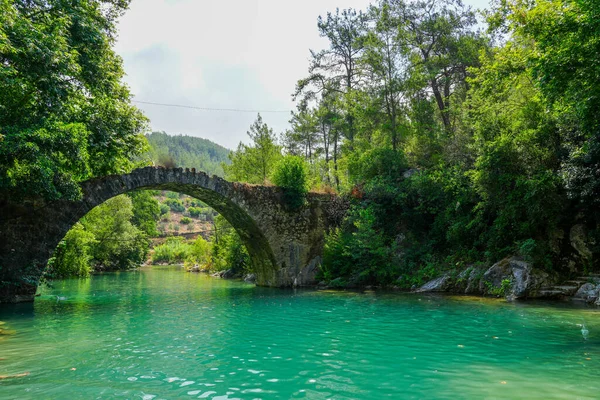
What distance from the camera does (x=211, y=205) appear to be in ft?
55.5

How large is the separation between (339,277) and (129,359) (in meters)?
11.7

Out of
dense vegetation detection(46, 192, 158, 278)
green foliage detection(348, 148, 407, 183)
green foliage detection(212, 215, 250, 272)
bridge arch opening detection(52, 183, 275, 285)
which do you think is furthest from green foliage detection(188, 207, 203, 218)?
green foliage detection(348, 148, 407, 183)

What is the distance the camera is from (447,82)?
70.8 feet

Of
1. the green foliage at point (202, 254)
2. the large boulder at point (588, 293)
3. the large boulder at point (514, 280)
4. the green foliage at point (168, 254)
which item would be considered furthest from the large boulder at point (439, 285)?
the green foliage at point (168, 254)

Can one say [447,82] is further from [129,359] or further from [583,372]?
[129,359]

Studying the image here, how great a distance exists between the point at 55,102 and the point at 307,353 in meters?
8.42

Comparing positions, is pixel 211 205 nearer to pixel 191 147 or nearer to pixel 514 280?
pixel 514 280

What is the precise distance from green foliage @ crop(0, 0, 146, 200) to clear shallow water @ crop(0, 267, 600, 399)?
327 centimetres

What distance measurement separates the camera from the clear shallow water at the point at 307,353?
13.6 feet

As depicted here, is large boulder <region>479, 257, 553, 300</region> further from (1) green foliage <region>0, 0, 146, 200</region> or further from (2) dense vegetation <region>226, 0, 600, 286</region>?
(1) green foliage <region>0, 0, 146, 200</region>

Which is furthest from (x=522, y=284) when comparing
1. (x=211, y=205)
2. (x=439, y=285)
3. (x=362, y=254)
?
(x=211, y=205)

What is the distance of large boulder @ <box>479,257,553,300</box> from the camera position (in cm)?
1127

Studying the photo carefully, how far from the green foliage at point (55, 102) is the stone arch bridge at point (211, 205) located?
775 millimetres

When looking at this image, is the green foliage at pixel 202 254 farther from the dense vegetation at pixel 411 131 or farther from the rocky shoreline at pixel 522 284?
the rocky shoreline at pixel 522 284
